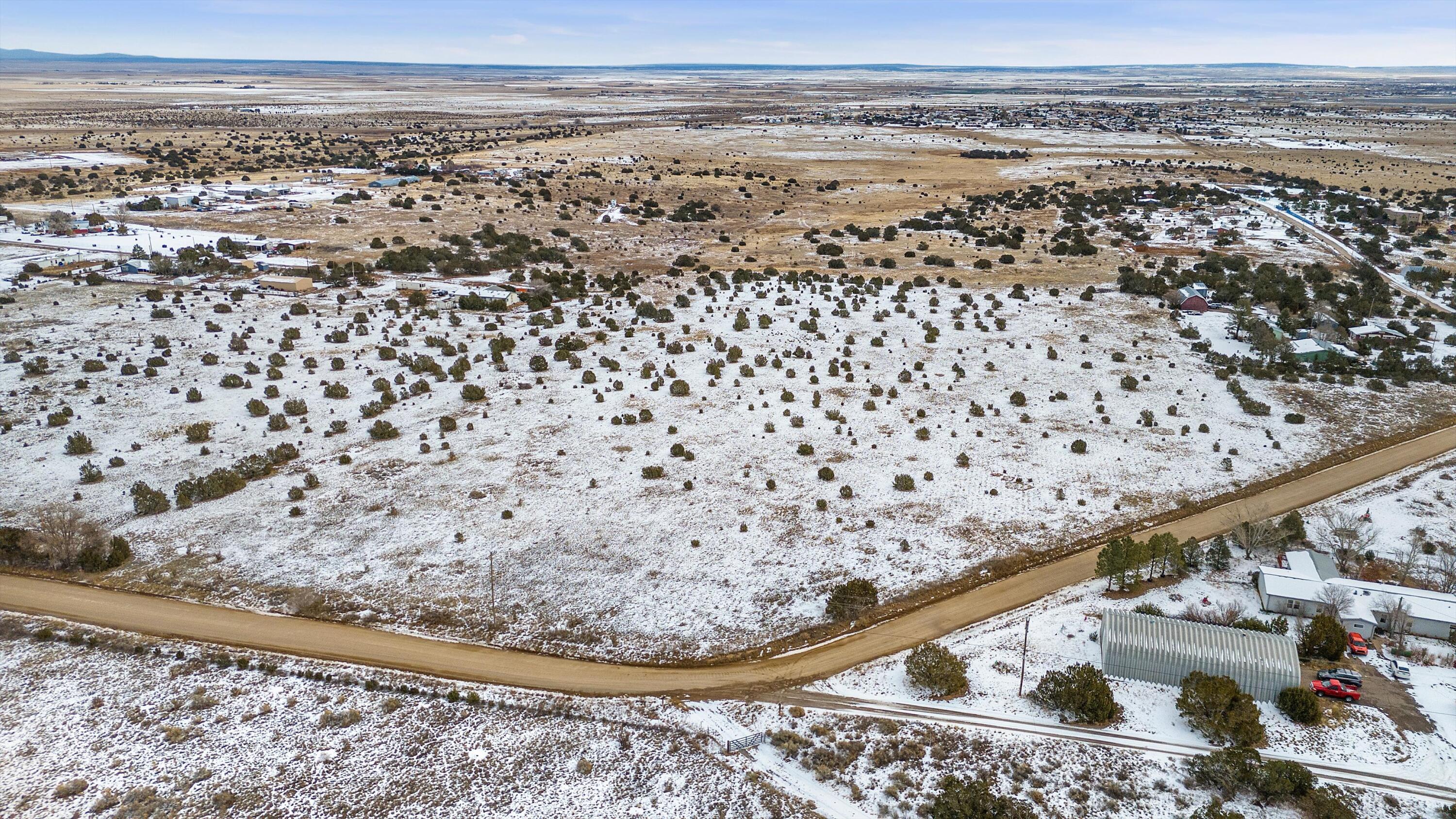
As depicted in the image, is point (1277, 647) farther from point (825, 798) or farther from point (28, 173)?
point (28, 173)

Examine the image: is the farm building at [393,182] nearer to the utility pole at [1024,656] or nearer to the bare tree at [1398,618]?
the utility pole at [1024,656]

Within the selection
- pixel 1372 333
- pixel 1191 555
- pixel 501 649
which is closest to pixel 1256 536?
pixel 1191 555

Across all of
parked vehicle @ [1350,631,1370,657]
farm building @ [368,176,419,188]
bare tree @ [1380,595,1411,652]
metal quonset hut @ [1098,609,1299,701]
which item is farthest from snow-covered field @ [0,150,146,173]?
bare tree @ [1380,595,1411,652]

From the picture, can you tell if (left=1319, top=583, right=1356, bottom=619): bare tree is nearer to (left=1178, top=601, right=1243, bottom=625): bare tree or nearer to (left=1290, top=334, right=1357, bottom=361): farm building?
(left=1178, top=601, right=1243, bottom=625): bare tree

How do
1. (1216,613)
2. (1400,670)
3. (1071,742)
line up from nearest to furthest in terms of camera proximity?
(1071,742)
(1400,670)
(1216,613)

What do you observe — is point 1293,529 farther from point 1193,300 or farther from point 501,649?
point 1193,300
